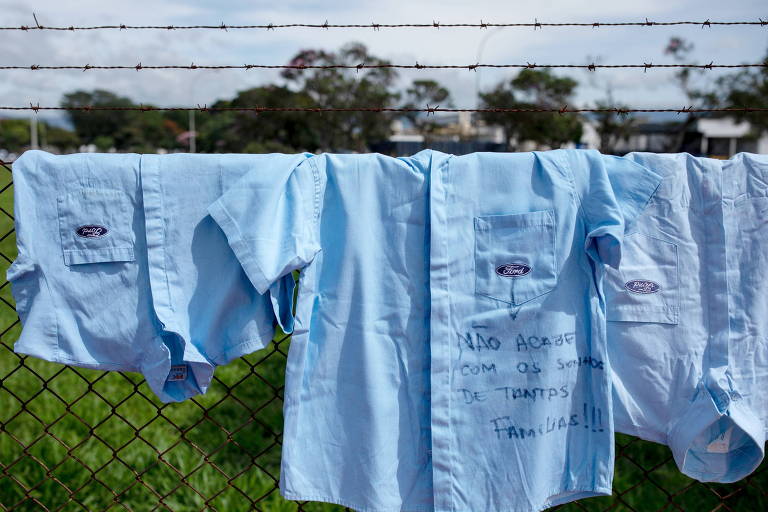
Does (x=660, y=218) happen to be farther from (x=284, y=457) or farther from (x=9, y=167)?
(x=9, y=167)

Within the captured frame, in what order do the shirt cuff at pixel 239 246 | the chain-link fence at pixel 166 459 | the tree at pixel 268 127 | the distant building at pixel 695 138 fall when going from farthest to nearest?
the distant building at pixel 695 138
the tree at pixel 268 127
the chain-link fence at pixel 166 459
the shirt cuff at pixel 239 246

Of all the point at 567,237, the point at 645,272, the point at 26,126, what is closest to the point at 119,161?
the point at 567,237

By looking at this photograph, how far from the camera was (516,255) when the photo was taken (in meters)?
1.50

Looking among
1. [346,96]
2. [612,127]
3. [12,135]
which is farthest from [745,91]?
[12,135]

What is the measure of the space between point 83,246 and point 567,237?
1181mm

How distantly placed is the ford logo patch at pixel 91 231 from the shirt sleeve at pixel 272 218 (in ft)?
1.01

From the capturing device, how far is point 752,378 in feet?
5.23

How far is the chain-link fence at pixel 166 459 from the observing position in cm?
285

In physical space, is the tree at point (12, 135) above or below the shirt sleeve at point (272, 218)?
below

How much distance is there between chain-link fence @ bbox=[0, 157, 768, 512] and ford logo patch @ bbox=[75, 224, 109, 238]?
907mm

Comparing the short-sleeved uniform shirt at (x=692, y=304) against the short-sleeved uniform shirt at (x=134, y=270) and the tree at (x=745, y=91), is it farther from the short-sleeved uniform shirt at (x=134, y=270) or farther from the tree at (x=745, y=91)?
the tree at (x=745, y=91)

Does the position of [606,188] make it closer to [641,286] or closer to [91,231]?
[641,286]

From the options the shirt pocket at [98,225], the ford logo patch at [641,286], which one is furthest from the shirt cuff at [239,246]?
the ford logo patch at [641,286]

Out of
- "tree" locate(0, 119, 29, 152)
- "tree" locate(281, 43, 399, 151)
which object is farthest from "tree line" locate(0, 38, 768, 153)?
"tree" locate(0, 119, 29, 152)
